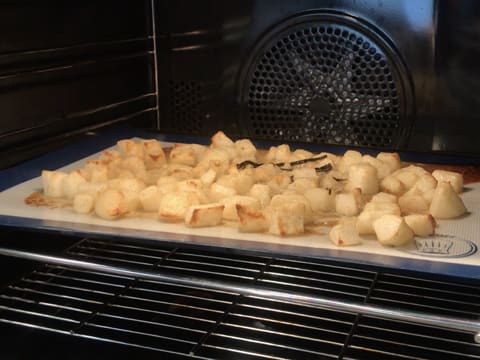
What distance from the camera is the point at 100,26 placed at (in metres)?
A: 1.50

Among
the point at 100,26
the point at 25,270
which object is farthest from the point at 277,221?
the point at 100,26

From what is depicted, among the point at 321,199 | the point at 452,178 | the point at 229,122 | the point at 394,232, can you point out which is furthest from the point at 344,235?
the point at 229,122

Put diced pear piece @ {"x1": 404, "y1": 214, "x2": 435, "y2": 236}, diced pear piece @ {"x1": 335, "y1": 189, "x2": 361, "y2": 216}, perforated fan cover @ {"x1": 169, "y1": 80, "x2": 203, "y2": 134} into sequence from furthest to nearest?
perforated fan cover @ {"x1": 169, "y1": 80, "x2": 203, "y2": 134} < diced pear piece @ {"x1": 335, "y1": 189, "x2": 361, "y2": 216} < diced pear piece @ {"x1": 404, "y1": 214, "x2": 435, "y2": 236}

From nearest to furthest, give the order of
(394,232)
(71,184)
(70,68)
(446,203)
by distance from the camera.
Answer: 1. (394,232)
2. (446,203)
3. (71,184)
4. (70,68)

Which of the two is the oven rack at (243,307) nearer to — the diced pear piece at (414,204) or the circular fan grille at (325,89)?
the diced pear piece at (414,204)

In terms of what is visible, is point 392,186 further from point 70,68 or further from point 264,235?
point 70,68

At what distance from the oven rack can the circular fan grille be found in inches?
15.0

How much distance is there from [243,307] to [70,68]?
63cm

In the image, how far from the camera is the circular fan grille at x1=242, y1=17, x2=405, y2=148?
4.60 ft

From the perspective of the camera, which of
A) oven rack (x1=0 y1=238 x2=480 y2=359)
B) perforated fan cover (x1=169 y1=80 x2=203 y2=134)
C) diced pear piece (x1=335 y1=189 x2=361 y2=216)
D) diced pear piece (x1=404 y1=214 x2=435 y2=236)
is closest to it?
oven rack (x1=0 y1=238 x2=480 y2=359)

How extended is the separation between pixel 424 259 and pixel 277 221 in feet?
0.70

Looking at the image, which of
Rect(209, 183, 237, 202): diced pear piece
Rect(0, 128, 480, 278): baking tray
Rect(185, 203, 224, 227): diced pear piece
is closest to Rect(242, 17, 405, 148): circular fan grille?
Rect(0, 128, 480, 278): baking tray

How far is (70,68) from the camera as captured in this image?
56.0 inches

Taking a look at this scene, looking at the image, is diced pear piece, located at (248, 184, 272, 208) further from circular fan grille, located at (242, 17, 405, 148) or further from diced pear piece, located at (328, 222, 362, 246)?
circular fan grille, located at (242, 17, 405, 148)
